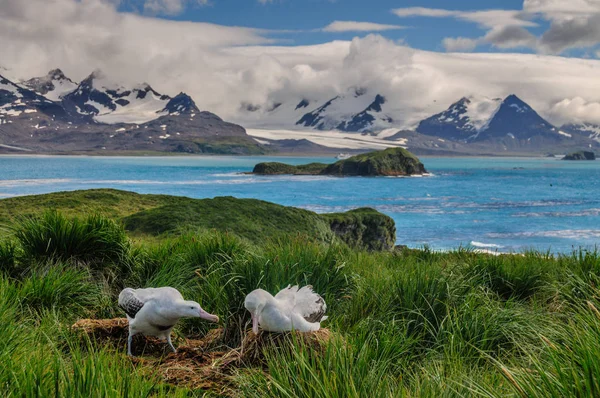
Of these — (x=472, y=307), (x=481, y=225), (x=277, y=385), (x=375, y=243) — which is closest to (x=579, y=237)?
(x=481, y=225)

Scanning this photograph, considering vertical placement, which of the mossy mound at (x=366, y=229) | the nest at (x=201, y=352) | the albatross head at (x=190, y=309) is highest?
the albatross head at (x=190, y=309)

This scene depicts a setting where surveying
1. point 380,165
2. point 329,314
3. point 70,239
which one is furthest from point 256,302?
point 380,165

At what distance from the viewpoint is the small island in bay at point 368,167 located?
152m

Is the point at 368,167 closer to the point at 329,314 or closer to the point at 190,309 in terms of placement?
the point at 329,314

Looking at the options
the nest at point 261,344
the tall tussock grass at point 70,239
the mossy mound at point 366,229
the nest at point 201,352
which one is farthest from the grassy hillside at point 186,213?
the nest at point 261,344

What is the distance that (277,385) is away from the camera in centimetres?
437

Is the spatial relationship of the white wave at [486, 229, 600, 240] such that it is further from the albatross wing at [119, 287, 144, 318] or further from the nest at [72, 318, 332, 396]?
the albatross wing at [119, 287, 144, 318]

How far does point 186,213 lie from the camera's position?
1992 cm

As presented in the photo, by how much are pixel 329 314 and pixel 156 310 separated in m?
2.36

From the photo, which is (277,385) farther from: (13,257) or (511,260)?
(511,260)

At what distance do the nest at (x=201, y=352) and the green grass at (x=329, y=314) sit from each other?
0.10 metres

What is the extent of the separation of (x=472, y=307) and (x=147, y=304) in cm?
388

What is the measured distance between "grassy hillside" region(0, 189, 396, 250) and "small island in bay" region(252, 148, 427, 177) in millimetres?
121149

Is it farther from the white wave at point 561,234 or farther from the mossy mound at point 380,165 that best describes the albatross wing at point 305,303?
the mossy mound at point 380,165
